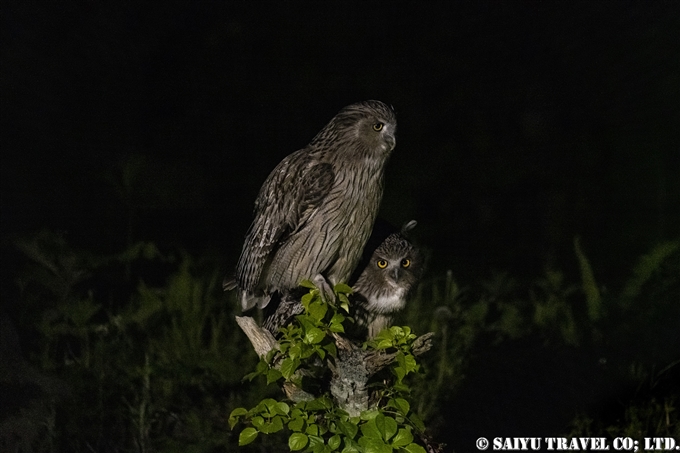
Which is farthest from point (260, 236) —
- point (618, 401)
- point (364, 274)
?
point (618, 401)

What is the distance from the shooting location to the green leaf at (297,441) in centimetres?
159

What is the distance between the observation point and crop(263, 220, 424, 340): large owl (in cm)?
Result: 207

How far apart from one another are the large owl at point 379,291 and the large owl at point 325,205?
0.08 meters

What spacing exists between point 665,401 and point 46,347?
6.52 feet

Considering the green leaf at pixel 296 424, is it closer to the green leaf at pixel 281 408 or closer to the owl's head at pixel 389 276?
the green leaf at pixel 281 408

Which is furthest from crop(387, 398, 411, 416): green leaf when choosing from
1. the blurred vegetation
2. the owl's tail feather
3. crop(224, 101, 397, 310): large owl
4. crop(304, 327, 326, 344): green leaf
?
the blurred vegetation

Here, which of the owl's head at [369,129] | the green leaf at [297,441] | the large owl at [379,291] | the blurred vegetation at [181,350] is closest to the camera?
the green leaf at [297,441]

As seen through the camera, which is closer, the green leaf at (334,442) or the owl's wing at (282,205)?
the green leaf at (334,442)

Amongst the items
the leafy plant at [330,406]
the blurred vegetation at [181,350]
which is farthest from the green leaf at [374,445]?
the blurred vegetation at [181,350]

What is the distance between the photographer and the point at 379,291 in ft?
6.85

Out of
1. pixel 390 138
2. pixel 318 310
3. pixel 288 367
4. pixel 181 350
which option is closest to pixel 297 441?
pixel 288 367

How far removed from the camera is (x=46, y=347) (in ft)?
9.07

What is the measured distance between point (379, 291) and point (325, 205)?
0.93ft

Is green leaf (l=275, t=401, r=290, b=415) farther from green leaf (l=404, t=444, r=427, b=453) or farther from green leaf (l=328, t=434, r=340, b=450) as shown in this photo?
green leaf (l=404, t=444, r=427, b=453)
